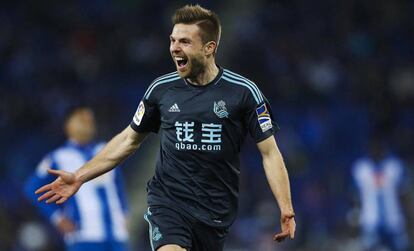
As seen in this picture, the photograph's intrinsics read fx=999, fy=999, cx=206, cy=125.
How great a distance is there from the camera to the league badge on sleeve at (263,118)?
5781 millimetres

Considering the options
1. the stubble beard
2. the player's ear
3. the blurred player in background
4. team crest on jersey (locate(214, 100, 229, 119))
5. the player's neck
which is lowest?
the blurred player in background

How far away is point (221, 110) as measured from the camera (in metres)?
5.79

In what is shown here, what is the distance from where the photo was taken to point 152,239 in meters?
5.76

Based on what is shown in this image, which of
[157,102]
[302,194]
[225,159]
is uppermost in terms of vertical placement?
[157,102]

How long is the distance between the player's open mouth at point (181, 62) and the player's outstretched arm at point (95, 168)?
22.7 inches

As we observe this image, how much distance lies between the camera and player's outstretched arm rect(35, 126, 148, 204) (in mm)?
5684

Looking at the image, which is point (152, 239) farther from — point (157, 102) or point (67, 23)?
point (67, 23)

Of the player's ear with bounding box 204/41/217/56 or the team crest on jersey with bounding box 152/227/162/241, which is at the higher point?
the player's ear with bounding box 204/41/217/56

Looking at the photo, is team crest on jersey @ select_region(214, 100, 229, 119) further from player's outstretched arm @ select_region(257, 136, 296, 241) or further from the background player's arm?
the background player's arm

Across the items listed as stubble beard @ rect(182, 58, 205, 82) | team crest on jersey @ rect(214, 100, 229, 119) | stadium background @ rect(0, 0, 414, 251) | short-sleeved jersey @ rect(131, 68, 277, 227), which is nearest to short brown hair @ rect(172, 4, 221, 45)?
stubble beard @ rect(182, 58, 205, 82)

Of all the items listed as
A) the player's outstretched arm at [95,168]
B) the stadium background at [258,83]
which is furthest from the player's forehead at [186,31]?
the stadium background at [258,83]

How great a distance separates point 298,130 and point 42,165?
713 centimetres

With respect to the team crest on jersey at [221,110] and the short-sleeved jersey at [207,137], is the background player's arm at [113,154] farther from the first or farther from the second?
the team crest on jersey at [221,110]

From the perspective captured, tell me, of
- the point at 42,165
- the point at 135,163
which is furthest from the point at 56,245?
the point at 42,165
